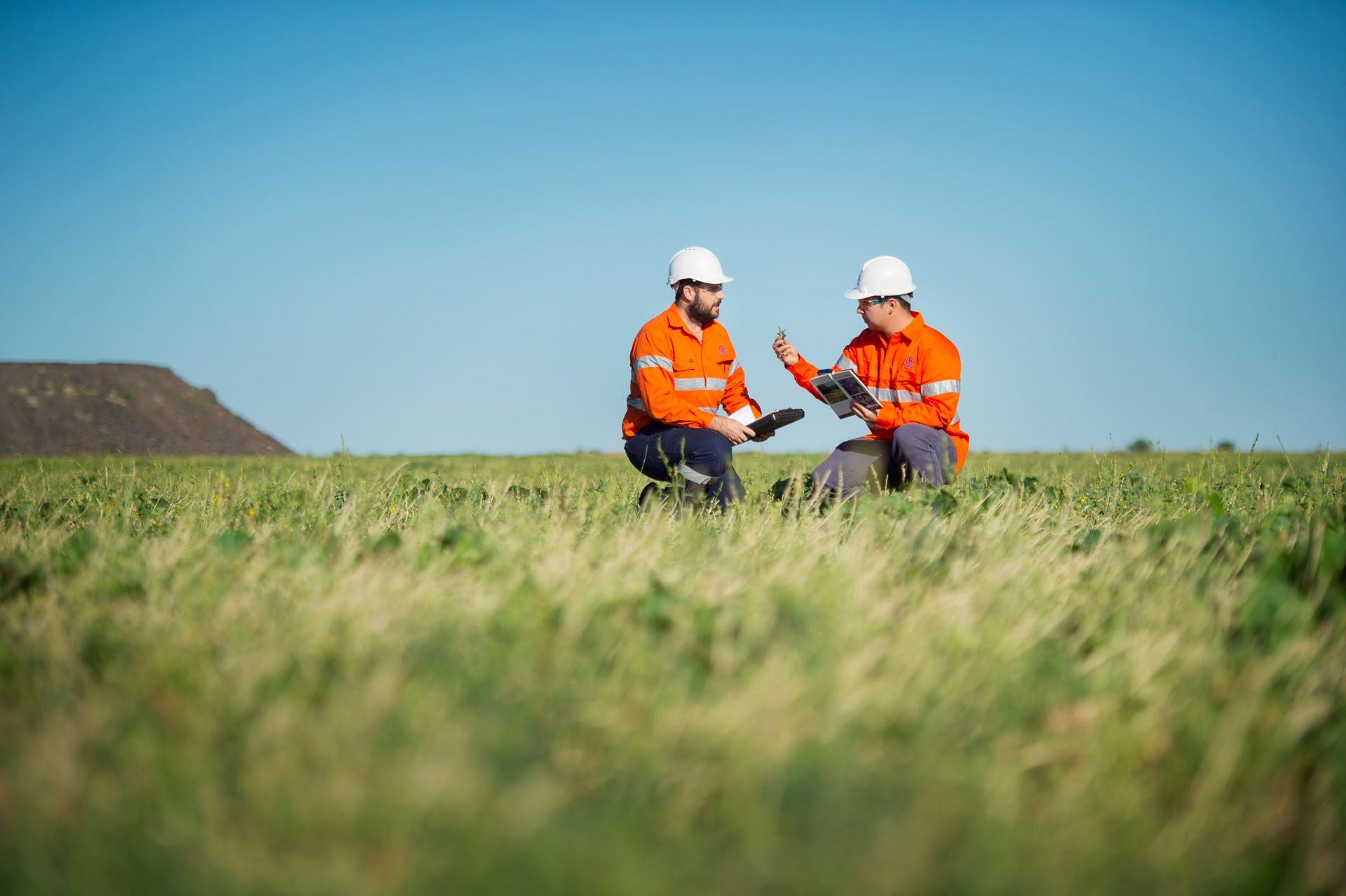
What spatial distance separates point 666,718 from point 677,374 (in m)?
4.84

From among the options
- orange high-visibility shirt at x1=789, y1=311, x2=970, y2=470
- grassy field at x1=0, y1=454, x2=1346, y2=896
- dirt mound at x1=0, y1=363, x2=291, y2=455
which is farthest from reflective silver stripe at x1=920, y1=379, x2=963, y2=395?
dirt mound at x1=0, y1=363, x2=291, y2=455

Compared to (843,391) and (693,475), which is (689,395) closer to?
(693,475)

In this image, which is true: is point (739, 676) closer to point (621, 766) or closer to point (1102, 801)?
point (621, 766)

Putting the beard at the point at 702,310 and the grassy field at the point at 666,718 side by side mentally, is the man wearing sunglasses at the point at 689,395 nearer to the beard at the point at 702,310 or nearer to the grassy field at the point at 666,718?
the beard at the point at 702,310

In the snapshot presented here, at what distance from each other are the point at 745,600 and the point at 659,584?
1.03 ft

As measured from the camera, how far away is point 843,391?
21.8 feet

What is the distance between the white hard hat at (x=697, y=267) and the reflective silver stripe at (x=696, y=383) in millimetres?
779

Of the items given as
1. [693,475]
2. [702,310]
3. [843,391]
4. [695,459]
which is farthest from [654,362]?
[843,391]

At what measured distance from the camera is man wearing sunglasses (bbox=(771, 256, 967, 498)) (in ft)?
21.4

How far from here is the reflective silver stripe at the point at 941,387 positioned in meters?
6.52

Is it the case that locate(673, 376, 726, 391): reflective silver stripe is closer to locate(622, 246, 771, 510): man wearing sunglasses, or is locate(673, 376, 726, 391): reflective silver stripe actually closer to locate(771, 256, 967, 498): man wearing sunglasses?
locate(622, 246, 771, 510): man wearing sunglasses

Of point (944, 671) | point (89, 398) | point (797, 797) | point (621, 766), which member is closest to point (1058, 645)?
point (944, 671)

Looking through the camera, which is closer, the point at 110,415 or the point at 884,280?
the point at 884,280

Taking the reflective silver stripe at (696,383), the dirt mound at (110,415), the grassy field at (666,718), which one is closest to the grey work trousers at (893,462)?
the reflective silver stripe at (696,383)
